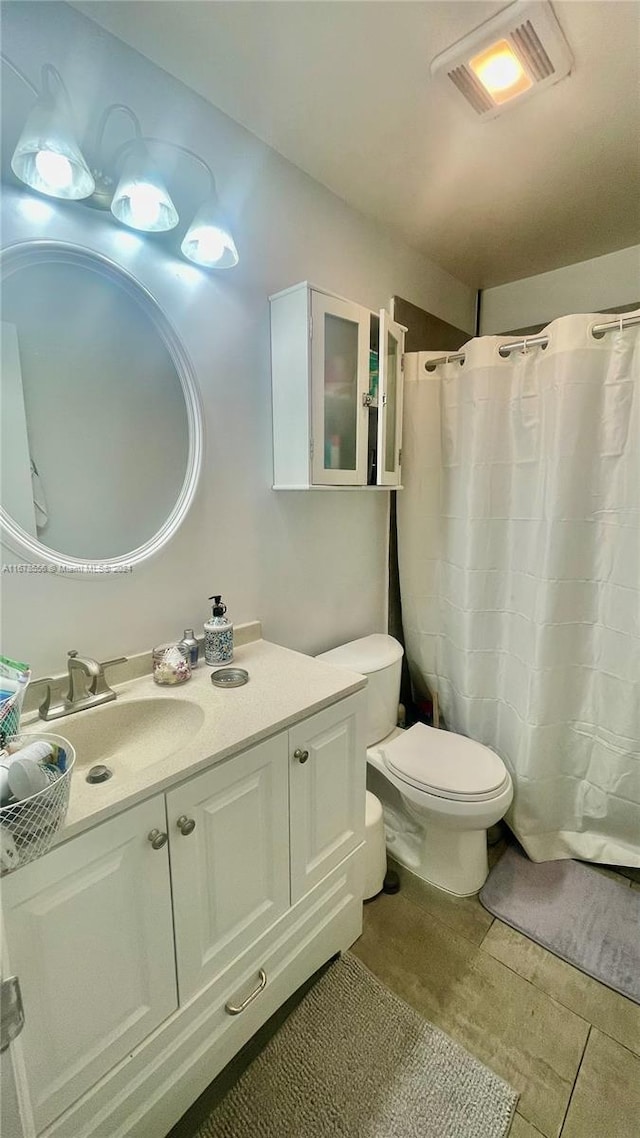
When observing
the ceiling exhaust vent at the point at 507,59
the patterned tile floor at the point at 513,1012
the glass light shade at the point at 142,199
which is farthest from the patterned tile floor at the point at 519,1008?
the ceiling exhaust vent at the point at 507,59

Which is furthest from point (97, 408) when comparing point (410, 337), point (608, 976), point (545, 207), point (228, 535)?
point (608, 976)

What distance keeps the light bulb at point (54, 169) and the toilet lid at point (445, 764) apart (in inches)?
69.1

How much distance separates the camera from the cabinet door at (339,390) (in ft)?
4.41

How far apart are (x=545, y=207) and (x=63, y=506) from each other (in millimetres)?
1951

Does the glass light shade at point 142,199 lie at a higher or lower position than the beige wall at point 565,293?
lower

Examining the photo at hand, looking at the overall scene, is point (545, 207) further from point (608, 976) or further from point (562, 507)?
point (608, 976)

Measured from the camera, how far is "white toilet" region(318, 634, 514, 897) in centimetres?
143

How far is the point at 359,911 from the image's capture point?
1.35 m

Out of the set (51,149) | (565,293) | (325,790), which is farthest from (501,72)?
(325,790)

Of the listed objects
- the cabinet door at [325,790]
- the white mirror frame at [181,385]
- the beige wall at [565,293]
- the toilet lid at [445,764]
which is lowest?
the toilet lid at [445,764]

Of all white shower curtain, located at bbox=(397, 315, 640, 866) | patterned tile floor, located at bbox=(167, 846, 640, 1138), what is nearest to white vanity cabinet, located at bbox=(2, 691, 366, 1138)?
patterned tile floor, located at bbox=(167, 846, 640, 1138)

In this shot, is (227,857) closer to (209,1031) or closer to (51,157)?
(209,1031)

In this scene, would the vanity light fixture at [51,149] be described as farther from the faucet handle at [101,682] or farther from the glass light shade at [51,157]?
the faucet handle at [101,682]

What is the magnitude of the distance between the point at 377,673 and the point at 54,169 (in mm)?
1551
